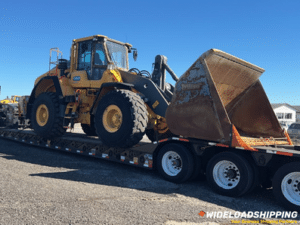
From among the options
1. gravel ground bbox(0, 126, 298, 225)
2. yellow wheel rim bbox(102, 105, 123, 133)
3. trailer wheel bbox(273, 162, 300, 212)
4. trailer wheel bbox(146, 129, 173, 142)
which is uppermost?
yellow wheel rim bbox(102, 105, 123, 133)

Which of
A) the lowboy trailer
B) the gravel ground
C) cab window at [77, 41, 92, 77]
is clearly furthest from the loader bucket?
cab window at [77, 41, 92, 77]

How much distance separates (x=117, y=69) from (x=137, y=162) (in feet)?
9.56

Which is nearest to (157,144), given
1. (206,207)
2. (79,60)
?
(206,207)

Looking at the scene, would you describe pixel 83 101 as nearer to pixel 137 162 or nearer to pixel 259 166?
pixel 137 162

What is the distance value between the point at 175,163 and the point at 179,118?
105 cm

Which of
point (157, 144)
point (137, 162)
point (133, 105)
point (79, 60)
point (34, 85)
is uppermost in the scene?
point (79, 60)

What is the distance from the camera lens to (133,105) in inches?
258

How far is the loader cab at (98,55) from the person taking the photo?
8148 millimetres

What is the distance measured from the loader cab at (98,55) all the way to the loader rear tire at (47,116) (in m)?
1.31

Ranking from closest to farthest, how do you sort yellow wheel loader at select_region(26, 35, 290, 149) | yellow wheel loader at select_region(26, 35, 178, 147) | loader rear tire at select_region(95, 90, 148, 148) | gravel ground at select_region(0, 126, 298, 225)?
gravel ground at select_region(0, 126, 298, 225) < yellow wheel loader at select_region(26, 35, 290, 149) < loader rear tire at select_region(95, 90, 148, 148) < yellow wheel loader at select_region(26, 35, 178, 147)

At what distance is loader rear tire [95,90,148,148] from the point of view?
655 centimetres

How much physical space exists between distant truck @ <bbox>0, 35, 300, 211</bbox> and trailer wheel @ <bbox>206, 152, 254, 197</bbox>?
18mm

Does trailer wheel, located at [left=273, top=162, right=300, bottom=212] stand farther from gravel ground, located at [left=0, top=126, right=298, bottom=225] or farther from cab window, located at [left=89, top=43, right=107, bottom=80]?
cab window, located at [left=89, top=43, right=107, bottom=80]

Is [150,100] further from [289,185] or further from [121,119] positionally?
[289,185]
